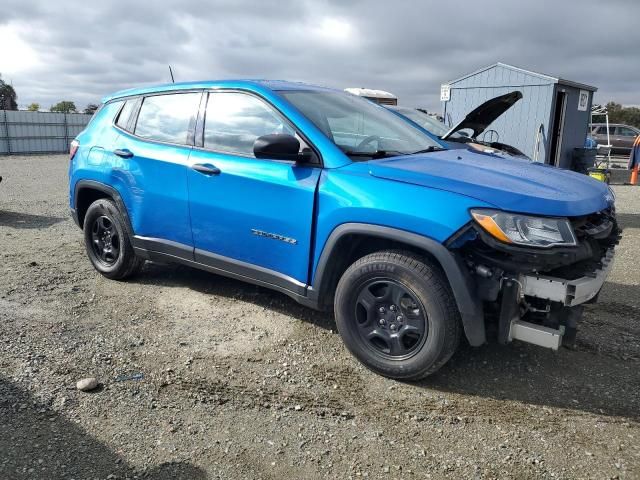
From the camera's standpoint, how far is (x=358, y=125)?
414 cm

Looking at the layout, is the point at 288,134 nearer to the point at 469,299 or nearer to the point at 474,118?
the point at 469,299

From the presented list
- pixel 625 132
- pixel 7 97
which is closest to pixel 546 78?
pixel 625 132

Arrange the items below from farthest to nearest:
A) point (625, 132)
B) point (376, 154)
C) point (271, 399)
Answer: point (625, 132) → point (376, 154) → point (271, 399)

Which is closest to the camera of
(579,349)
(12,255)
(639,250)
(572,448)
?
(572,448)

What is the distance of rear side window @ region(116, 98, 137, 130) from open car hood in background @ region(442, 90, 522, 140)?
9.27 feet

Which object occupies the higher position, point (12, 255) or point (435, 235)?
point (435, 235)

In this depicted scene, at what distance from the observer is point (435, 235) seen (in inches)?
117

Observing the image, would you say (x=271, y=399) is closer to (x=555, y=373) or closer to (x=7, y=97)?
(x=555, y=373)

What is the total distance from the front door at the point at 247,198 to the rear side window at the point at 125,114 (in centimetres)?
106

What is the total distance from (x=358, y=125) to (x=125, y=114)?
2.21 metres

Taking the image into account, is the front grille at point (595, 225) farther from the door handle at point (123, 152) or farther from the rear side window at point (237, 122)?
the door handle at point (123, 152)

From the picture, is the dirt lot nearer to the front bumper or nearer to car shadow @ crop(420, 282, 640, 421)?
car shadow @ crop(420, 282, 640, 421)

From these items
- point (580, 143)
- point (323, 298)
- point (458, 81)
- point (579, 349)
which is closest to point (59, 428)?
point (323, 298)

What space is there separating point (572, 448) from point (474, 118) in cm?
309
